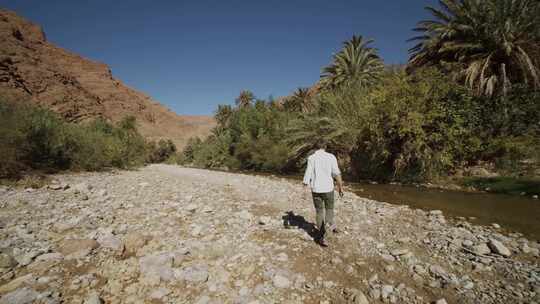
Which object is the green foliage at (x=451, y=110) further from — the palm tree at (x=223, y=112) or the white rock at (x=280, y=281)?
the palm tree at (x=223, y=112)

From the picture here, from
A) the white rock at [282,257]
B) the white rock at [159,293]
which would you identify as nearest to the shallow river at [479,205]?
the white rock at [282,257]

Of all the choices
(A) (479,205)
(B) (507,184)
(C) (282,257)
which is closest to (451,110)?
(B) (507,184)

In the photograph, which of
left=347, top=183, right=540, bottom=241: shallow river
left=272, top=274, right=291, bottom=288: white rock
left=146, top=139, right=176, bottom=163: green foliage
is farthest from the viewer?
left=146, top=139, right=176, bottom=163: green foliage

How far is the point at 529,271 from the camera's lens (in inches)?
118

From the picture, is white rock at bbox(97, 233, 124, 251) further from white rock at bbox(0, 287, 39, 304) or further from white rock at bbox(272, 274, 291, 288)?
white rock at bbox(272, 274, 291, 288)

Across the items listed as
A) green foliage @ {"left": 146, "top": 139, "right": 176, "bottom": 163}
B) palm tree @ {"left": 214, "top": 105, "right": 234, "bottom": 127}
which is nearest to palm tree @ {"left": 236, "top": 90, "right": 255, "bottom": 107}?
palm tree @ {"left": 214, "top": 105, "right": 234, "bottom": 127}

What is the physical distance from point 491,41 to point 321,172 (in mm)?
17196

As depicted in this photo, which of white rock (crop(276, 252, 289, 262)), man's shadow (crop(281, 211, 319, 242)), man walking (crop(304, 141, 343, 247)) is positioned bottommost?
white rock (crop(276, 252, 289, 262))

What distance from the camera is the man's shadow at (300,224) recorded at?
4496 mm

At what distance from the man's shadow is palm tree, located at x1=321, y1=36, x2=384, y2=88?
23823 millimetres

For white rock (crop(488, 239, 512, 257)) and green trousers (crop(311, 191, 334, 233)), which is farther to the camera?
green trousers (crop(311, 191, 334, 233))

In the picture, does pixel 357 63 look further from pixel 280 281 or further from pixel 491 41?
pixel 280 281

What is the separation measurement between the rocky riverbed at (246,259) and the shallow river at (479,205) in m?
0.82

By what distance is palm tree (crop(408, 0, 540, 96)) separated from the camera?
1238 cm
